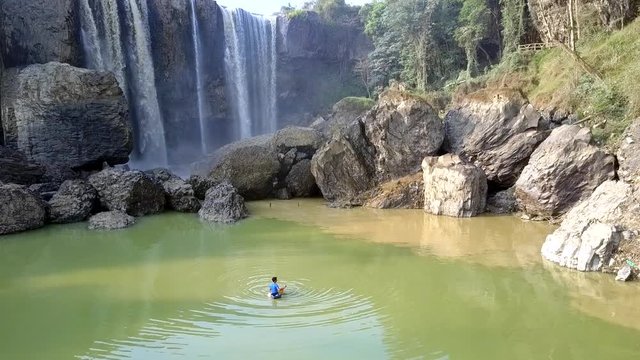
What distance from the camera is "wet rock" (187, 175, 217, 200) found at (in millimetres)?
18172

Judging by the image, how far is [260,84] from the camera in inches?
1446

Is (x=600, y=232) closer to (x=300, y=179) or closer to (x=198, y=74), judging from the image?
(x=300, y=179)

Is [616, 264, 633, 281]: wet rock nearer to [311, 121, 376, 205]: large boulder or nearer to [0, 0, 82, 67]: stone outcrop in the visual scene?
[311, 121, 376, 205]: large boulder

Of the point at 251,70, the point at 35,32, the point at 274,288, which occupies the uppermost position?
the point at 35,32

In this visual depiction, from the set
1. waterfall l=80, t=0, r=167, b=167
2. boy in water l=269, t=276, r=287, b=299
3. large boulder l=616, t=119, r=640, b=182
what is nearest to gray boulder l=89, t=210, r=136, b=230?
boy in water l=269, t=276, r=287, b=299

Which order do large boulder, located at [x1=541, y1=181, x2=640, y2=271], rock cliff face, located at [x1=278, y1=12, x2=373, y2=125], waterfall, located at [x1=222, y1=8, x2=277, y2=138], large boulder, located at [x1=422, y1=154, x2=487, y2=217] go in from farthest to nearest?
rock cliff face, located at [x1=278, y1=12, x2=373, y2=125] → waterfall, located at [x1=222, y1=8, x2=277, y2=138] → large boulder, located at [x1=422, y1=154, x2=487, y2=217] → large boulder, located at [x1=541, y1=181, x2=640, y2=271]

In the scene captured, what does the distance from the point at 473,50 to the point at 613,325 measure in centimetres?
2659

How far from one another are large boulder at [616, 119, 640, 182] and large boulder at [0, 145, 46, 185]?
1650 centimetres

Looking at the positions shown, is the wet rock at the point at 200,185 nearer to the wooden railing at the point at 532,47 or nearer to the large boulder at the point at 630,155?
the large boulder at the point at 630,155

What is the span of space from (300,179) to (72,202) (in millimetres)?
7670

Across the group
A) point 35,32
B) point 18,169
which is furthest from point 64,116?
point 35,32

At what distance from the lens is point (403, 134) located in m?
18.4

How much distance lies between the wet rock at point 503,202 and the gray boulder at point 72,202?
37.9 ft

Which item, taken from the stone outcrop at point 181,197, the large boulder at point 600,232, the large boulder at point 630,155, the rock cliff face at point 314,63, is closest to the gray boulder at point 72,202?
the stone outcrop at point 181,197
